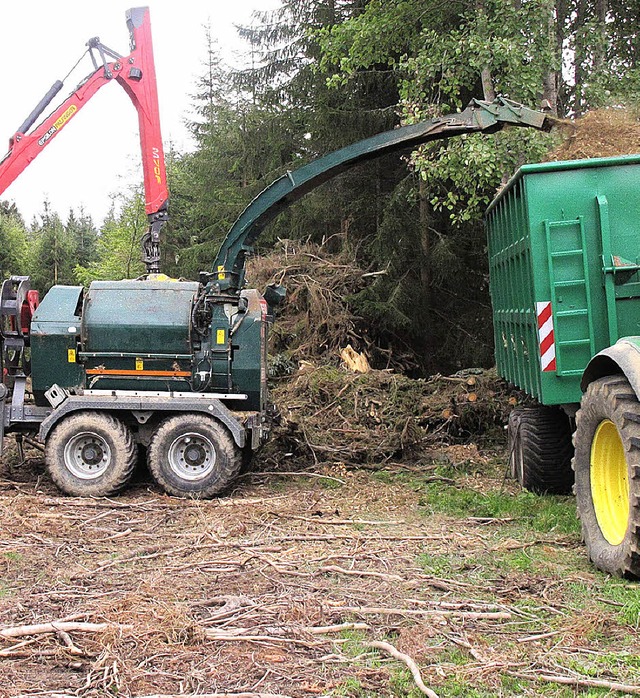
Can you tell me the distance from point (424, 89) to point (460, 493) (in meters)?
9.01

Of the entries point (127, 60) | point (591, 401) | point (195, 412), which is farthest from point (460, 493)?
point (127, 60)

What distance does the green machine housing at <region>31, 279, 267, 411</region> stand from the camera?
9.27 metres

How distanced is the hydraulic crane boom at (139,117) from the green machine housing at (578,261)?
5.75m

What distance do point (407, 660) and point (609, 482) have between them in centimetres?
234

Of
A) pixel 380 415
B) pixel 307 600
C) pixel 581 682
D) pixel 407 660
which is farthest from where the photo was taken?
pixel 380 415

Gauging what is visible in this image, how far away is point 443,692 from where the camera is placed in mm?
3711

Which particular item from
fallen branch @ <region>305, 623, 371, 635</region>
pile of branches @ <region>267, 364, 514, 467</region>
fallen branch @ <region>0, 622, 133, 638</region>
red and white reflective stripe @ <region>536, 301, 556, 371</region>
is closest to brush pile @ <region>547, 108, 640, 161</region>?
red and white reflective stripe @ <region>536, 301, 556, 371</region>

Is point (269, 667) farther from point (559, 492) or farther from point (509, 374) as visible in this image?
point (509, 374)

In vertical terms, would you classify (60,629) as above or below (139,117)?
below

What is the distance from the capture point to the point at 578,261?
679cm

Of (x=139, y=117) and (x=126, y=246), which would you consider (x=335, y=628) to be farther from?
(x=126, y=246)

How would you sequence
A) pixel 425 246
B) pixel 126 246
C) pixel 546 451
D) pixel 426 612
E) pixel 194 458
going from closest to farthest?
pixel 426 612
pixel 546 451
pixel 194 458
pixel 425 246
pixel 126 246

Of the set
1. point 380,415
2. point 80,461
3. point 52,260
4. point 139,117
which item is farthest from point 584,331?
point 52,260

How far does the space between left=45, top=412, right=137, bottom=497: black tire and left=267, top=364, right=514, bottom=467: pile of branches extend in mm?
2436
